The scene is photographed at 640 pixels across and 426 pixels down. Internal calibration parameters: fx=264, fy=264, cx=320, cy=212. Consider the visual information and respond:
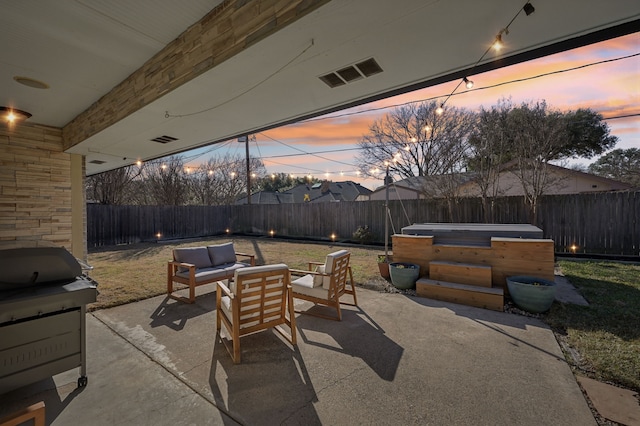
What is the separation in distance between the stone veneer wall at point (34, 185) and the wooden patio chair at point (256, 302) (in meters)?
3.78

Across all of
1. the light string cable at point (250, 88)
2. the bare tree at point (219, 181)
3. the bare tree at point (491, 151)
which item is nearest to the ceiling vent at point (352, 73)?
the light string cable at point (250, 88)

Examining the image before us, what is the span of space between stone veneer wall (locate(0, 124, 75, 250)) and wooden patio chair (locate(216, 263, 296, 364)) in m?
3.78

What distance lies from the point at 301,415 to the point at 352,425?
363 millimetres

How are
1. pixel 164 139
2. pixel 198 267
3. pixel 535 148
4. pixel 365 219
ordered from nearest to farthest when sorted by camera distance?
pixel 198 267 < pixel 164 139 < pixel 535 148 < pixel 365 219

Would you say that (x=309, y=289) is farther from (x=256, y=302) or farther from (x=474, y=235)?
(x=474, y=235)

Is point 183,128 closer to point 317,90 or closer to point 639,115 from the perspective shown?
point 317,90

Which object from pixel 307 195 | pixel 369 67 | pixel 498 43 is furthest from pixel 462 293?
pixel 307 195

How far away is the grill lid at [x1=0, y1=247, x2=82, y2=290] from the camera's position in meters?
2.20

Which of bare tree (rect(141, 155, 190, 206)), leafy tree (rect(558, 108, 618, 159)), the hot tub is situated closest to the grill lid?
the hot tub

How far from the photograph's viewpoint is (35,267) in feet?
7.57

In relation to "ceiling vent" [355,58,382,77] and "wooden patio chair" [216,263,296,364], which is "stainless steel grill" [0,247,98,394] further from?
"ceiling vent" [355,58,382,77]

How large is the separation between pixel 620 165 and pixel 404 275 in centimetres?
2227

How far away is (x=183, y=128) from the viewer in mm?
4293

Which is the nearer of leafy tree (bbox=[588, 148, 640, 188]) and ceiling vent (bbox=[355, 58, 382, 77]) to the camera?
ceiling vent (bbox=[355, 58, 382, 77])
